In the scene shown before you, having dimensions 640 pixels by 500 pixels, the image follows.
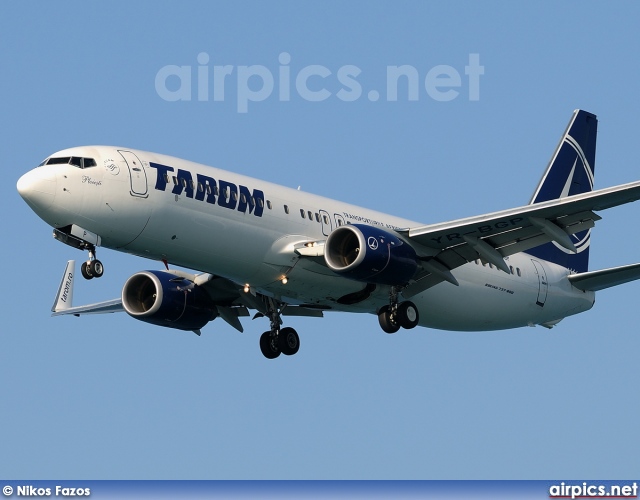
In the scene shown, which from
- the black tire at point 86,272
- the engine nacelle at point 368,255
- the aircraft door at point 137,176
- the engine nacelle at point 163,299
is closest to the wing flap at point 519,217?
the engine nacelle at point 368,255

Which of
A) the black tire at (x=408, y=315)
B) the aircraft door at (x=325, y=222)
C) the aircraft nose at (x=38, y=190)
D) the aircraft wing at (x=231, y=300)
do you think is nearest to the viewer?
the aircraft nose at (x=38, y=190)

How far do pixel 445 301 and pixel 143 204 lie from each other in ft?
44.2

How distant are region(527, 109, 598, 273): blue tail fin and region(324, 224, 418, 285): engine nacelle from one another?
11.7m

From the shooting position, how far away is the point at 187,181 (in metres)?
41.5

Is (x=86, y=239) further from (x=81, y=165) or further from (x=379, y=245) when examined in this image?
(x=379, y=245)

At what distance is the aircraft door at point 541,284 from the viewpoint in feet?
171

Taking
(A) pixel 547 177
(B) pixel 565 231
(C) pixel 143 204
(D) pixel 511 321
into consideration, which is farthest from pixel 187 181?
(A) pixel 547 177

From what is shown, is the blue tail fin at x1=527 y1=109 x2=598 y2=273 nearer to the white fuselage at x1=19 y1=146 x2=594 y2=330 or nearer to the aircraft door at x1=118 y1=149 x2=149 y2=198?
the white fuselage at x1=19 y1=146 x2=594 y2=330

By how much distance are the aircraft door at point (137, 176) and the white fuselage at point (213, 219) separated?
1.2 inches

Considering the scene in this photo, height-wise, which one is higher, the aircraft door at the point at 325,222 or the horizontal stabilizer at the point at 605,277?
the horizontal stabilizer at the point at 605,277

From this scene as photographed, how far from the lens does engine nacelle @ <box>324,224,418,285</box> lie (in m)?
42.7

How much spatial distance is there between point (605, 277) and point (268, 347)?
43.4 ft

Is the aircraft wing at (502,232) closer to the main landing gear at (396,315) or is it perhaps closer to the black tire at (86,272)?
the main landing gear at (396,315)

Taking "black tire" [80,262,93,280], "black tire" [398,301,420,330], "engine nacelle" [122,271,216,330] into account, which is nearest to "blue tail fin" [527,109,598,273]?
"black tire" [398,301,420,330]
